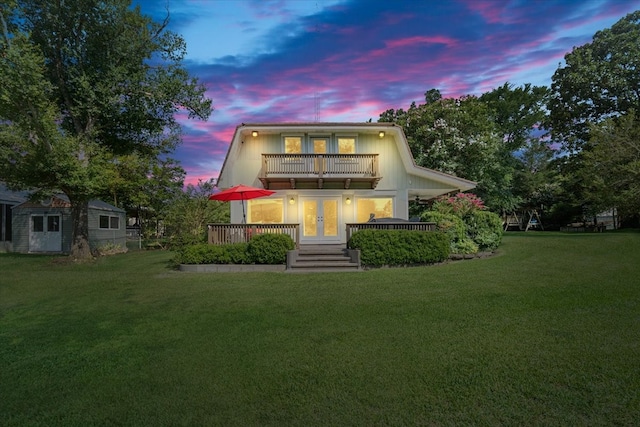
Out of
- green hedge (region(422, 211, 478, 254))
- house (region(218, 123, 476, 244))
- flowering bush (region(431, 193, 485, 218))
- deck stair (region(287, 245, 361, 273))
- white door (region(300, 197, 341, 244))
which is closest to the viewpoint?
deck stair (region(287, 245, 361, 273))

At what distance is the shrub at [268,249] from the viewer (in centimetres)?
1272

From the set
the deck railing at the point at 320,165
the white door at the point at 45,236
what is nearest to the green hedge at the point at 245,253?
the deck railing at the point at 320,165

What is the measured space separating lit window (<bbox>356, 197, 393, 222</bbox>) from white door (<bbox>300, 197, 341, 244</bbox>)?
3.85 ft

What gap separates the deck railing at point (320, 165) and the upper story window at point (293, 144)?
1239 millimetres

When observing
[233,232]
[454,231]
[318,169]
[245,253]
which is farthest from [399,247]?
[318,169]

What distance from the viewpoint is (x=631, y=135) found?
20625 millimetres

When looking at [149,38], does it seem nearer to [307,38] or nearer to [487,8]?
[307,38]

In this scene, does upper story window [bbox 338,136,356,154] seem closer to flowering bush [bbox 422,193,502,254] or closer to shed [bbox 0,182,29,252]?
flowering bush [bbox 422,193,502,254]

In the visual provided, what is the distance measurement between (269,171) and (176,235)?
5932 millimetres

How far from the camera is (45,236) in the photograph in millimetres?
22547

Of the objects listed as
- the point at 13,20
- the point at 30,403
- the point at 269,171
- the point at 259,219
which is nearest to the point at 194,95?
the point at 269,171

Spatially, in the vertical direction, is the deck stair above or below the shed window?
below

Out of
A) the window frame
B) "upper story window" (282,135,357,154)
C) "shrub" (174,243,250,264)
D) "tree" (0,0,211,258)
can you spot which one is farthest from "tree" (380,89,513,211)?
the window frame

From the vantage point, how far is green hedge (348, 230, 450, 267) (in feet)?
41.2
